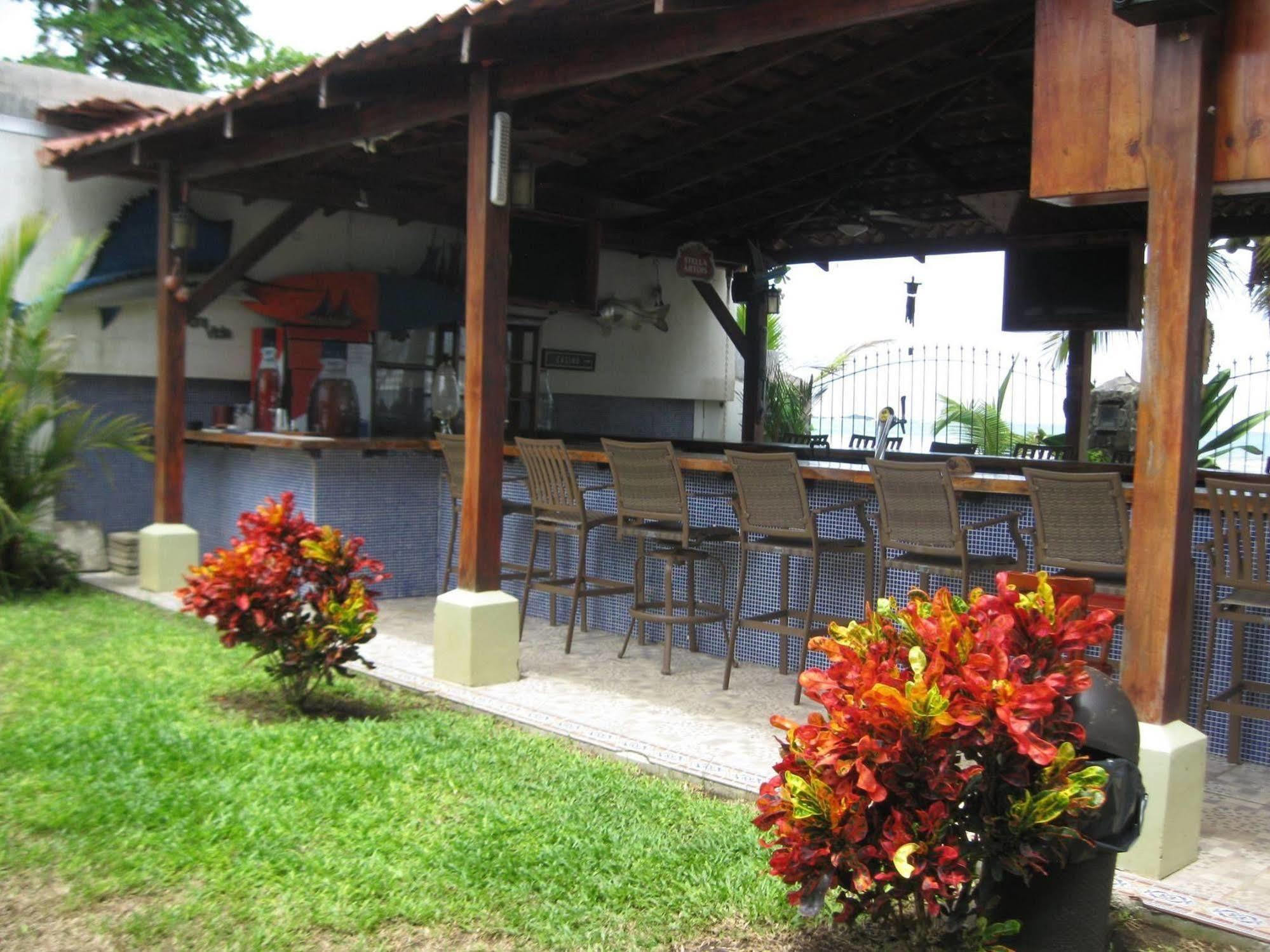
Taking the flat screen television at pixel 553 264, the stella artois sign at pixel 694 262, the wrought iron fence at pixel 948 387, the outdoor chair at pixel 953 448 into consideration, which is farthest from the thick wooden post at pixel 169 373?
the wrought iron fence at pixel 948 387

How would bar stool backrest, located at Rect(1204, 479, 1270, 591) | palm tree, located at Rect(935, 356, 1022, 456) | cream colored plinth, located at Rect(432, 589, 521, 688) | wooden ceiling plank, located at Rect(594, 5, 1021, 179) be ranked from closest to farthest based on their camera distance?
bar stool backrest, located at Rect(1204, 479, 1270, 591), cream colored plinth, located at Rect(432, 589, 521, 688), wooden ceiling plank, located at Rect(594, 5, 1021, 179), palm tree, located at Rect(935, 356, 1022, 456)

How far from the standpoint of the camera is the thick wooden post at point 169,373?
7762 millimetres

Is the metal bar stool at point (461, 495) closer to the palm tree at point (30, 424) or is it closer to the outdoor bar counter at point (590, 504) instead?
the outdoor bar counter at point (590, 504)

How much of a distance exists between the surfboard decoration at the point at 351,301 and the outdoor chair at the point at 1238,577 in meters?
6.29

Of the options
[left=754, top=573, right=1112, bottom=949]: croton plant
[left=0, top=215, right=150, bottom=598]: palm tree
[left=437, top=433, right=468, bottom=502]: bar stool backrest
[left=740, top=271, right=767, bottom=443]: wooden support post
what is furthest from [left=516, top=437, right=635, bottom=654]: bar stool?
[left=740, top=271, right=767, bottom=443]: wooden support post

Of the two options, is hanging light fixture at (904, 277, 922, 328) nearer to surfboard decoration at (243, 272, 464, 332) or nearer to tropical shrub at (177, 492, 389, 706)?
surfboard decoration at (243, 272, 464, 332)

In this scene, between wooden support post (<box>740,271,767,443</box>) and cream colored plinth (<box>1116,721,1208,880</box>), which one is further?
wooden support post (<box>740,271,767,443</box>)

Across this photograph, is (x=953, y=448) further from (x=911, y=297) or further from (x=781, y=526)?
(x=781, y=526)

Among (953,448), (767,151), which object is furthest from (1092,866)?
(953,448)

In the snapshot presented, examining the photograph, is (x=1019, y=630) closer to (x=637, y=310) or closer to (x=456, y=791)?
(x=456, y=791)

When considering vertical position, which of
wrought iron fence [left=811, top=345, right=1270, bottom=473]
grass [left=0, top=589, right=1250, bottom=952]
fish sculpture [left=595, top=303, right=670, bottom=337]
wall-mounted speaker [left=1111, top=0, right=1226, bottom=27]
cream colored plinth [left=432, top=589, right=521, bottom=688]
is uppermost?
wall-mounted speaker [left=1111, top=0, right=1226, bottom=27]

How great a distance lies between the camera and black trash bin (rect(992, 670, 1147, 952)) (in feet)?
8.36

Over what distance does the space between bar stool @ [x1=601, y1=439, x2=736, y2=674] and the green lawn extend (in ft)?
3.89

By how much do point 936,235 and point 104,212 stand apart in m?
6.45
